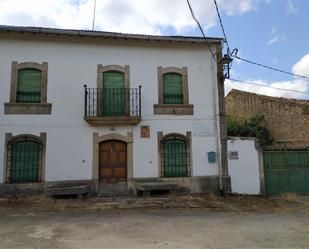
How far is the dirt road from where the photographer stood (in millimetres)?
6273

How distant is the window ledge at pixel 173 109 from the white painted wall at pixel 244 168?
2068 mm

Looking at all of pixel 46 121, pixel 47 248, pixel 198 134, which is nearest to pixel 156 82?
pixel 198 134

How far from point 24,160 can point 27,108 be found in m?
1.89

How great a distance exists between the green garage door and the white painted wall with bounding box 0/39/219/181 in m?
2.15

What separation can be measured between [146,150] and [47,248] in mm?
6821

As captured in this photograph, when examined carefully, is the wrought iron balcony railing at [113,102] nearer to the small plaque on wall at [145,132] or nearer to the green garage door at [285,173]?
the small plaque on wall at [145,132]

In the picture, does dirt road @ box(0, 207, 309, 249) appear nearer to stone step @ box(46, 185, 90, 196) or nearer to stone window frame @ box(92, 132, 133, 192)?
stone step @ box(46, 185, 90, 196)

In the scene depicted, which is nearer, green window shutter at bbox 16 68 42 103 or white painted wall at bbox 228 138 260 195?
green window shutter at bbox 16 68 42 103

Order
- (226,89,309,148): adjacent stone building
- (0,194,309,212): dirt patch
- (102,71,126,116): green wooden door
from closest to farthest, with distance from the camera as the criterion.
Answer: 1. (0,194,309,212): dirt patch
2. (102,71,126,116): green wooden door
3. (226,89,309,148): adjacent stone building

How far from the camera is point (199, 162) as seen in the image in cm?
1265

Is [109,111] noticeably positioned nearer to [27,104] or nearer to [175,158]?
[27,104]

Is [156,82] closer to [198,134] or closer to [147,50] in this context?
[147,50]

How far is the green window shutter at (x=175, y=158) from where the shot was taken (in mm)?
12555

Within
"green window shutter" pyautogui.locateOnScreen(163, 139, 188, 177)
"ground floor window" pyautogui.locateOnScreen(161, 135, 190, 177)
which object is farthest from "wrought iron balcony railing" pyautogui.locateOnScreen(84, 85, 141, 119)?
"green window shutter" pyautogui.locateOnScreen(163, 139, 188, 177)
